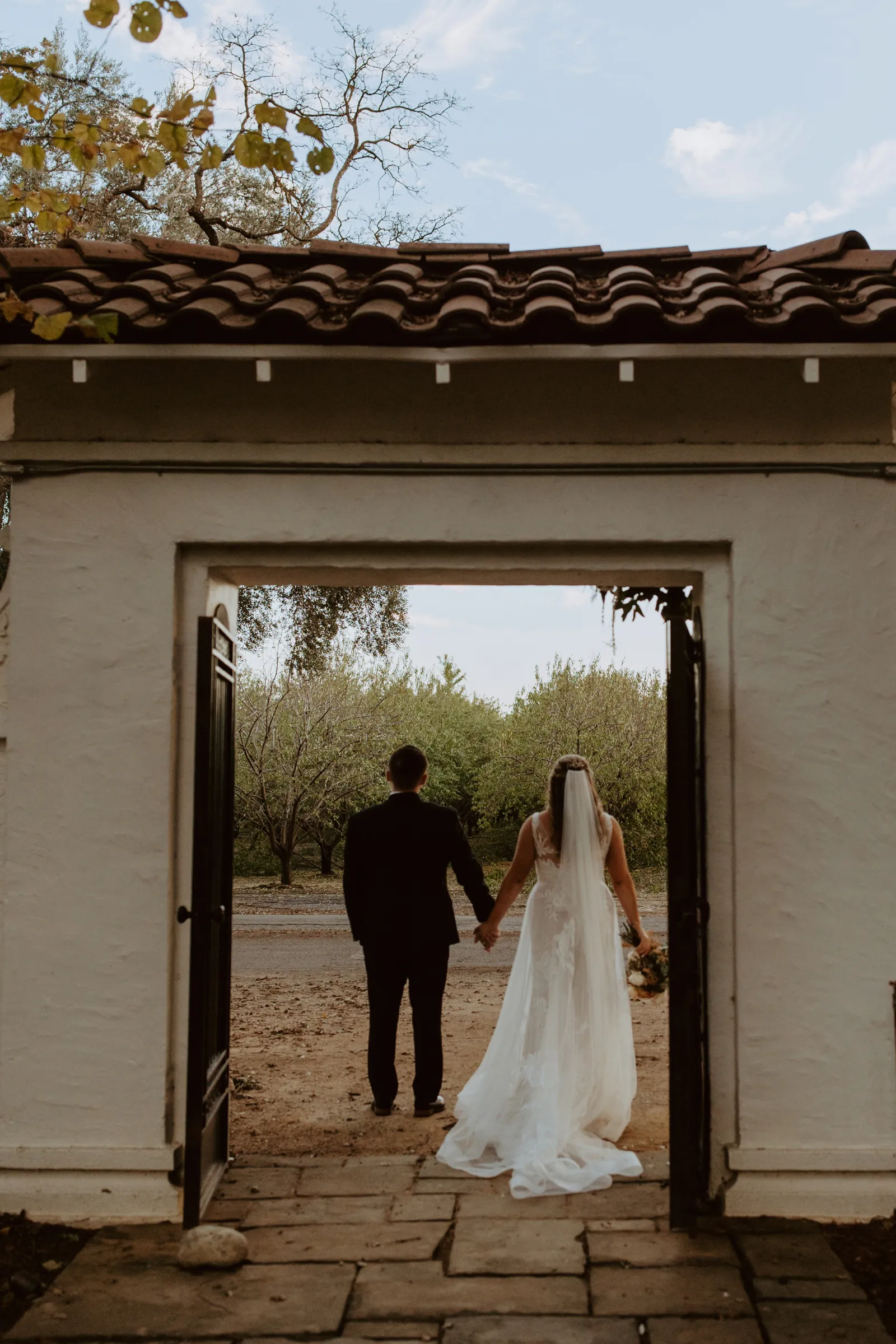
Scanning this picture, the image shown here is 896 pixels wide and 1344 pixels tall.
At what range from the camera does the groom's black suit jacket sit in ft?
19.6

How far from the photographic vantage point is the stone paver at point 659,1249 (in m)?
4.07

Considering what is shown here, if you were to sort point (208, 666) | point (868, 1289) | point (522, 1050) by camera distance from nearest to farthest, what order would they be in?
point (868, 1289) → point (208, 666) → point (522, 1050)

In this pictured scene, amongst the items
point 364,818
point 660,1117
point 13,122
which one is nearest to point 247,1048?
point 364,818

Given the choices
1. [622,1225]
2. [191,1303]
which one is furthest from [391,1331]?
[622,1225]

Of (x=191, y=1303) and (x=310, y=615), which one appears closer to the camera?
(x=191, y=1303)

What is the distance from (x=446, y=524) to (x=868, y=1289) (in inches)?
127

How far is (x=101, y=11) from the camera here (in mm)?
3678

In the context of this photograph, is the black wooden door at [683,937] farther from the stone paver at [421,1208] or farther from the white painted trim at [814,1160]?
the stone paver at [421,1208]

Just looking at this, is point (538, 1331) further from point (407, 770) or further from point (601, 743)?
point (601, 743)

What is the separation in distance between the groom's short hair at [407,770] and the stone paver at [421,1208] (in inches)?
83.2

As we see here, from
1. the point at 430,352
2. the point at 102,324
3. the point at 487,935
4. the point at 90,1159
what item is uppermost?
the point at 430,352

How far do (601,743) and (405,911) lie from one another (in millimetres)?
17848

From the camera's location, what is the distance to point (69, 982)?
4641 millimetres

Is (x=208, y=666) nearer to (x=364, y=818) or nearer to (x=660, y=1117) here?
(x=364, y=818)
